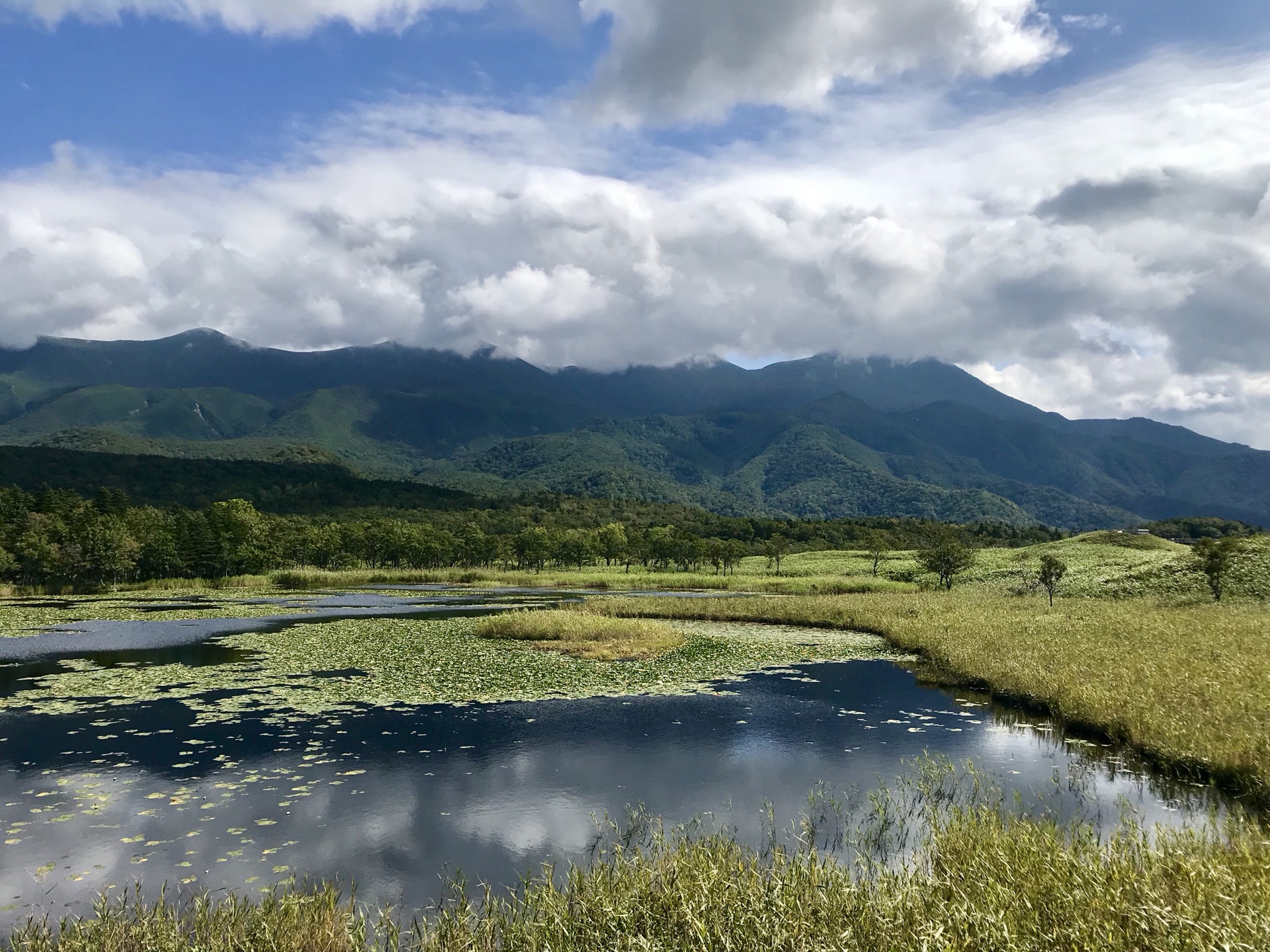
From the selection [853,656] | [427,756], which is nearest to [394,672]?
[427,756]

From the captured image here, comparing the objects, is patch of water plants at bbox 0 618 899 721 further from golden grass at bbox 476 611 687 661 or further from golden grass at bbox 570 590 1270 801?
golden grass at bbox 570 590 1270 801

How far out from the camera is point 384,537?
498 feet

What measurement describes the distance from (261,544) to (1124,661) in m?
131

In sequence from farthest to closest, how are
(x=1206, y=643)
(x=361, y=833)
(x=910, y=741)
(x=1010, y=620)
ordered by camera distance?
(x=1010, y=620) → (x=1206, y=643) → (x=910, y=741) → (x=361, y=833)

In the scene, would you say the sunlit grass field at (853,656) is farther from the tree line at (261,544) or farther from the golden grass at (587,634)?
the tree line at (261,544)


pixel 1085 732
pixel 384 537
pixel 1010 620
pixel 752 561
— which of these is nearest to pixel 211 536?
pixel 384 537

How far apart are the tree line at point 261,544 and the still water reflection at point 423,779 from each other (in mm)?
95618

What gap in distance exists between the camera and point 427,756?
2462 cm

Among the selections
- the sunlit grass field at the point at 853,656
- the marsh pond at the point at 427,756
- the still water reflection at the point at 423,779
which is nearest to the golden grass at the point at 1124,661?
the sunlit grass field at the point at 853,656

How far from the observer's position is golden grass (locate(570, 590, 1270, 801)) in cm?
2194

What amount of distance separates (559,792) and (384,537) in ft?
458

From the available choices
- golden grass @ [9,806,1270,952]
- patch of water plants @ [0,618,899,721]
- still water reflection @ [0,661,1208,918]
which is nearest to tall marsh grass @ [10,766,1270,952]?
golden grass @ [9,806,1270,952]

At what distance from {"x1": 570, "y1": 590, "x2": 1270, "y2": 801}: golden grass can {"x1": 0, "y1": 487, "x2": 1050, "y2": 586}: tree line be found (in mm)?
81684

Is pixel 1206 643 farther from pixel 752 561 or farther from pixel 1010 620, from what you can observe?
pixel 752 561
